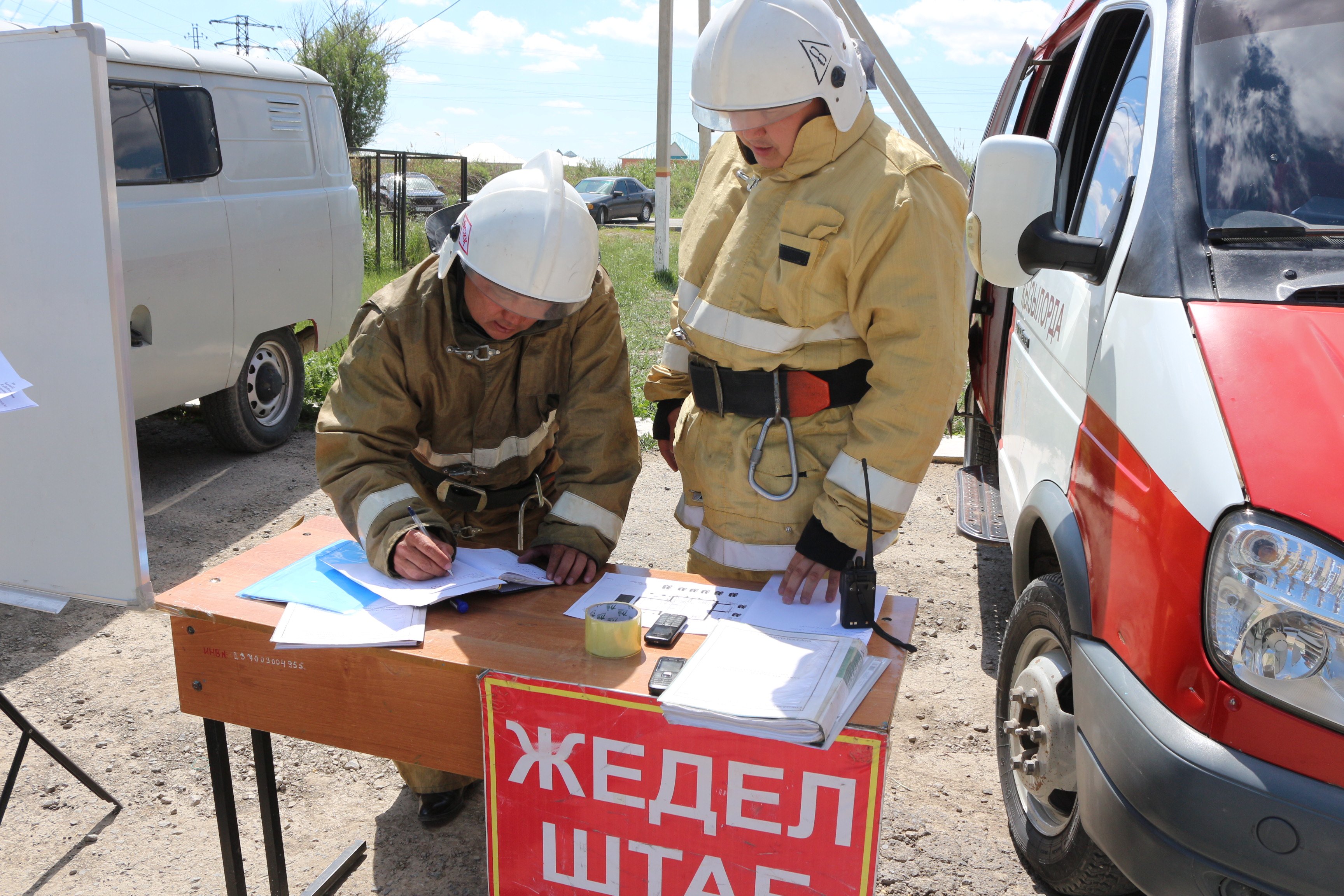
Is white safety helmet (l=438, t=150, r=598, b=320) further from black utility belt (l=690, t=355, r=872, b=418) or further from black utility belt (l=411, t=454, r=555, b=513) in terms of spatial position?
black utility belt (l=411, t=454, r=555, b=513)

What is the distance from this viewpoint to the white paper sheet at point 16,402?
2.12 metres

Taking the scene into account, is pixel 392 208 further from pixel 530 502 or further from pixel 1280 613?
pixel 1280 613

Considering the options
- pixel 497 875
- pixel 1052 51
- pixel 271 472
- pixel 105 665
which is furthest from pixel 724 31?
pixel 271 472

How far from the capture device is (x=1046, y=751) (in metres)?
2.29

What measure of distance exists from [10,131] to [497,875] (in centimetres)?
181

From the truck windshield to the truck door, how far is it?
0.59ft

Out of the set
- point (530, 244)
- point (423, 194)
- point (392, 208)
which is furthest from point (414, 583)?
point (423, 194)

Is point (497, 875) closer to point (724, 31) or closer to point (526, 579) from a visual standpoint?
point (526, 579)

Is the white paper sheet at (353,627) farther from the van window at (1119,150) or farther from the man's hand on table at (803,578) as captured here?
the van window at (1119,150)

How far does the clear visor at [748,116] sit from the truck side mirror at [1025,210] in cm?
45

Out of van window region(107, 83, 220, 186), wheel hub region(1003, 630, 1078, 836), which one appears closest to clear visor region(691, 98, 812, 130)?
wheel hub region(1003, 630, 1078, 836)

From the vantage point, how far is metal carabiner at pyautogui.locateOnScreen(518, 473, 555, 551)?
2.78m

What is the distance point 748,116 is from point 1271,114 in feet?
3.62

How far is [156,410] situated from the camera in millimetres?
5309
